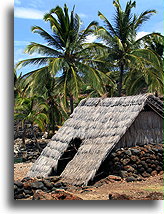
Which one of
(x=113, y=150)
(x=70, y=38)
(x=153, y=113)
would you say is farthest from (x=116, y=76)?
(x=113, y=150)

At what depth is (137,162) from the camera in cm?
740

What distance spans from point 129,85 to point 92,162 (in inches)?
281

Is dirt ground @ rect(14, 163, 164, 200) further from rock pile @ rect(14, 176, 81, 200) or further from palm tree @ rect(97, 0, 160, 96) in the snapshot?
palm tree @ rect(97, 0, 160, 96)

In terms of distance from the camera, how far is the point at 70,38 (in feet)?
35.3

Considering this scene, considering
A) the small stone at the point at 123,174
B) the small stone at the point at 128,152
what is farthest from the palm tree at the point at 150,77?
the small stone at the point at 123,174

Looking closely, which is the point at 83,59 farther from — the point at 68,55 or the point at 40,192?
the point at 40,192

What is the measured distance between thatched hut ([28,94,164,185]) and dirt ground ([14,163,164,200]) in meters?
0.54

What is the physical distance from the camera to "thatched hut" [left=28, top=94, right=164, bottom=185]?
7.24 meters

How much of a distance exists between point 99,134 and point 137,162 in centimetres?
111

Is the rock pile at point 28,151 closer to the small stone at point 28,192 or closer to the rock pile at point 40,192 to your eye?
the rock pile at point 40,192

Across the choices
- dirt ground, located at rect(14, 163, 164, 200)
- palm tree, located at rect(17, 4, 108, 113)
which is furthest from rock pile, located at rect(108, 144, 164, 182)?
palm tree, located at rect(17, 4, 108, 113)

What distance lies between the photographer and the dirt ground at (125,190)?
5.26m

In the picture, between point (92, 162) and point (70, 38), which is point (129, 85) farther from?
point (92, 162)

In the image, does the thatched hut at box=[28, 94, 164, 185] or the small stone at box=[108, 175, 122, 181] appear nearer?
the small stone at box=[108, 175, 122, 181]
